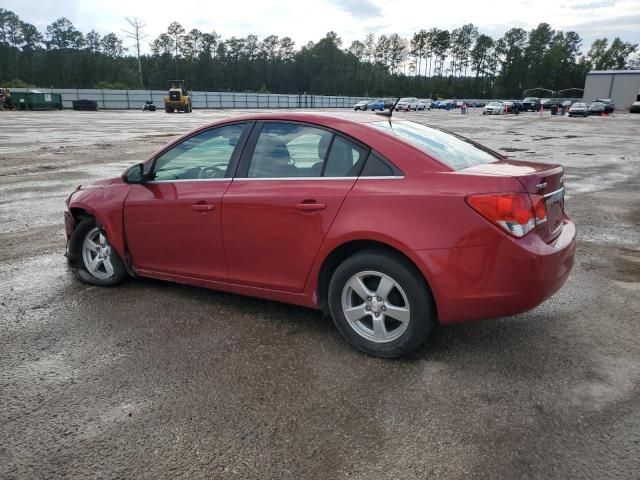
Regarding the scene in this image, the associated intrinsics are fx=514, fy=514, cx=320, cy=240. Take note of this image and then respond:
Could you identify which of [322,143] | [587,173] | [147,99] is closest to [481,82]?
[147,99]

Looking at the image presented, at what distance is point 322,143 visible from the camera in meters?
3.67

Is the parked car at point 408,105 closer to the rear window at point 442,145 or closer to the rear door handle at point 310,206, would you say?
the rear window at point 442,145

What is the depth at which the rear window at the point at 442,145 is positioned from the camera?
349 cm

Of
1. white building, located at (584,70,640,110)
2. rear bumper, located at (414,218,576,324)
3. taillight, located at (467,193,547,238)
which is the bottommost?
rear bumper, located at (414,218,576,324)

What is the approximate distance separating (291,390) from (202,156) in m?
2.14

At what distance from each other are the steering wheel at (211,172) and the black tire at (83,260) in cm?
124

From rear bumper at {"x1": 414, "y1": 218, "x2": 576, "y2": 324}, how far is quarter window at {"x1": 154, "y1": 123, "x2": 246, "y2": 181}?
1.82 meters

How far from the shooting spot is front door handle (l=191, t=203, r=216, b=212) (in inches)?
156

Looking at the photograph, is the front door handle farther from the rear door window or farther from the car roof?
the car roof

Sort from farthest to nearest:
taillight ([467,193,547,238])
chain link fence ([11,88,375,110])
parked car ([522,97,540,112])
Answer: parked car ([522,97,540,112]), chain link fence ([11,88,375,110]), taillight ([467,193,547,238])

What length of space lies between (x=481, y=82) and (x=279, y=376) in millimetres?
157781

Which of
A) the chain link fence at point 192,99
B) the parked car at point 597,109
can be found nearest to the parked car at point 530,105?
the parked car at point 597,109

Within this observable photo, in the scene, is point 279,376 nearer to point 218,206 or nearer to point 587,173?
point 218,206

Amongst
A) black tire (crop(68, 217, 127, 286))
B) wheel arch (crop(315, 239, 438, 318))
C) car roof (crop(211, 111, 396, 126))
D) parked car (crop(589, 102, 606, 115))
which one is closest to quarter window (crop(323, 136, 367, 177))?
car roof (crop(211, 111, 396, 126))
